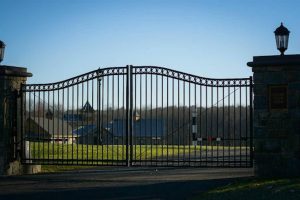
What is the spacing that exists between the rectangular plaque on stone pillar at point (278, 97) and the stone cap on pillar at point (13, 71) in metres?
6.75

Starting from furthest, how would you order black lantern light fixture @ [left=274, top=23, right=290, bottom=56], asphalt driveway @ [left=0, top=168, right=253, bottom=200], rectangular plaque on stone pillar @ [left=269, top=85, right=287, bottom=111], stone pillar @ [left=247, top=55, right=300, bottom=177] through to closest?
1. black lantern light fixture @ [left=274, top=23, right=290, bottom=56]
2. rectangular plaque on stone pillar @ [left=269, top=85, right=287, bottom=111]
3. stone pillar @ [left=247, top=55, right=300, bottom=177]
4. asphalt driveway @ [left=0, top=168, right=253, bottom=200]

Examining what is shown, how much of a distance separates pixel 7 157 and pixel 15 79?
2158 mm

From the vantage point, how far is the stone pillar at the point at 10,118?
13.3m

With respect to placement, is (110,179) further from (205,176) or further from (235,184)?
(235,184)

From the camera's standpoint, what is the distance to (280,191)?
351 inches

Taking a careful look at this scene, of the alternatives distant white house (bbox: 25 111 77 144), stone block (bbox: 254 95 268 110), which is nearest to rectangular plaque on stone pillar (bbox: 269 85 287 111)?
stone block (bbox: 254 95 268 110)

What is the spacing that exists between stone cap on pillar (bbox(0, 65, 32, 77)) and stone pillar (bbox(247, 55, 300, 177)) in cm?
628

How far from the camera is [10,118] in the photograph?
13578 millimetres

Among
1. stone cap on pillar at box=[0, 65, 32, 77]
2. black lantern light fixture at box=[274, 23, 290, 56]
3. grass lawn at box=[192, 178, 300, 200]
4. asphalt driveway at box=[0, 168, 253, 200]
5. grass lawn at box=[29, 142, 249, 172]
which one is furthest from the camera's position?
stone cap on pillar at box=[0, 65, 32, 77]

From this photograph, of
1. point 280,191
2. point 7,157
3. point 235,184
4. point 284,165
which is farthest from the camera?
point 7,157

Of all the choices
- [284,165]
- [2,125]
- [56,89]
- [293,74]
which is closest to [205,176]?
[284,165]

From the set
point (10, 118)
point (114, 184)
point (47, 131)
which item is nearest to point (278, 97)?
point (114, 184)

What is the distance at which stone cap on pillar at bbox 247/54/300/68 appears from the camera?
37.1ft

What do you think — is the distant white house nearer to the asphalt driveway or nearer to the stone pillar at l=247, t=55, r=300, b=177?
the asphalt driveway
